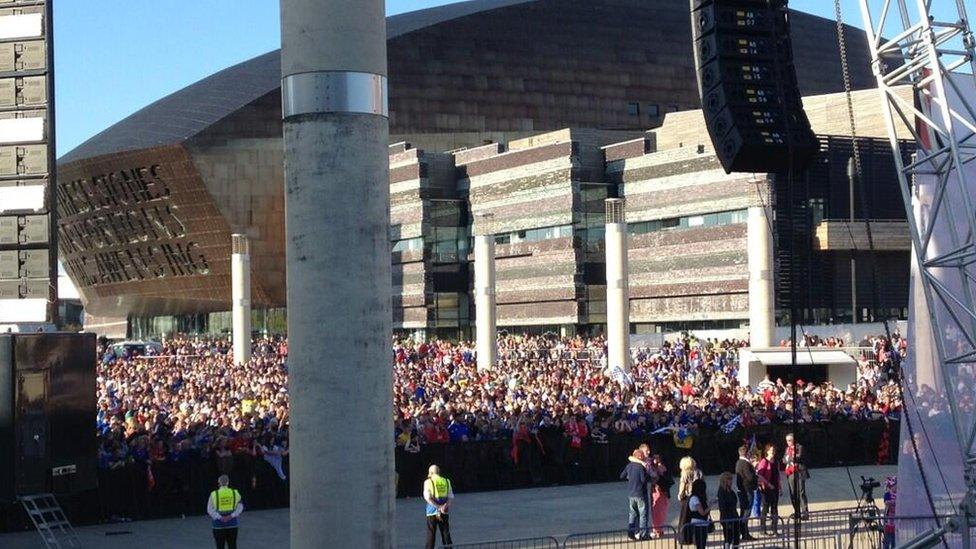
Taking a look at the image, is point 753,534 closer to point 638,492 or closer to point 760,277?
point 638,492

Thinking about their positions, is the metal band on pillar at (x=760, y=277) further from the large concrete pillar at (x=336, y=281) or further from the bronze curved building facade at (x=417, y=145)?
the large concrete pillar at (x=336, y=281)

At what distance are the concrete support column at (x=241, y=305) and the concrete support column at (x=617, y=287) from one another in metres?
21.6

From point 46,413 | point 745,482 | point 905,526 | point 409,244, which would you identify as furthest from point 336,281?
point 409,244

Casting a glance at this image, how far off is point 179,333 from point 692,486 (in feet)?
310

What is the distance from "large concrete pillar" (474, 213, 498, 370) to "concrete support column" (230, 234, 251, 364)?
47.6 feet

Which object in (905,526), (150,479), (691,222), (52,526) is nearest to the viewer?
(905,526)

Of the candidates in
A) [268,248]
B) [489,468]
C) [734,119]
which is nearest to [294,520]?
[734,119]

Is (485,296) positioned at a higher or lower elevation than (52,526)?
higher

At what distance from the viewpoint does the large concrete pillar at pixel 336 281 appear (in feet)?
31.6

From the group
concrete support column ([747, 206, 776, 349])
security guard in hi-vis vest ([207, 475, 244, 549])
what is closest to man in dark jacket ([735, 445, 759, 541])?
security guard in hi-vis vest ([207, 475, 244, 549])

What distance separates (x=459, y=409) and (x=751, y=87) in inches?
631

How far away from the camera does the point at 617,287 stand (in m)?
46.4

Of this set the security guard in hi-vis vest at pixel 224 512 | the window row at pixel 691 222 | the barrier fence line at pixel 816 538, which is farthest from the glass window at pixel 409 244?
the security guard in hi-vis vest at pixel 224 512

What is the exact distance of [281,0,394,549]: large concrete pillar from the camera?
9.64 m
